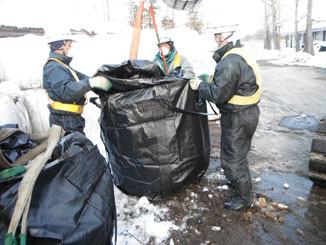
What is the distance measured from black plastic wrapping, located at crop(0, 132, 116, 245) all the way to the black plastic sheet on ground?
2.80ft

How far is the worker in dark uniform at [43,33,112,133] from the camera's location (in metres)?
2.08

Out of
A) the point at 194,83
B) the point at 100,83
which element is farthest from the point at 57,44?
the point at 194,83

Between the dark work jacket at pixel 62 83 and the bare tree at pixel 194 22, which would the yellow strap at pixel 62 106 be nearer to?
the dark work jacket at pixel 62 83

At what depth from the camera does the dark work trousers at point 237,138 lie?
6.58 feet

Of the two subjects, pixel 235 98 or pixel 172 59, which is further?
pixel 172 59

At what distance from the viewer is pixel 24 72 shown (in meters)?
3.39

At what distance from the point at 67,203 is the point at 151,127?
45.5 inches

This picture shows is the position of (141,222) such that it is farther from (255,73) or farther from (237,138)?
(255,73)

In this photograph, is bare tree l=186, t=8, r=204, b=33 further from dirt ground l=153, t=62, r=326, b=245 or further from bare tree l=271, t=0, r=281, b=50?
bare tree l=271, t=0, r=281, b=50

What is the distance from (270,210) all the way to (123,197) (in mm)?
1474

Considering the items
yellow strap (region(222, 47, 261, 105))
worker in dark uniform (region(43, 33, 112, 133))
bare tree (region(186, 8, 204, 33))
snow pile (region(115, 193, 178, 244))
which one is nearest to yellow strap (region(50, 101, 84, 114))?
worker in dark uniform (region(43, 33, 112, 133))

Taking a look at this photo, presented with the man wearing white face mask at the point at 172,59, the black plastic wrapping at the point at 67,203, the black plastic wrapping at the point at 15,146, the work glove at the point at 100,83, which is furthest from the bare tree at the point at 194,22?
the black plastic wrapping at the point at 67,203

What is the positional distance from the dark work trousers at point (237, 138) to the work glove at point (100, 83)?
3.68 ft

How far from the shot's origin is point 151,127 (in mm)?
2020
